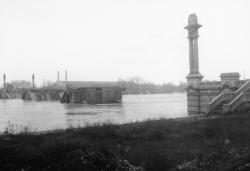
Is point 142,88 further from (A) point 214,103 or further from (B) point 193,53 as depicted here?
(A) point 214,103

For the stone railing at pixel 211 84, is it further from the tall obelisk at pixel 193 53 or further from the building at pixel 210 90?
the tall obelisk at pixel 193 53

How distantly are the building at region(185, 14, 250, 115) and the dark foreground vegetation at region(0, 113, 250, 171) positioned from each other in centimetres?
850

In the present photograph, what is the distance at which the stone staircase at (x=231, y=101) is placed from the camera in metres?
19.5

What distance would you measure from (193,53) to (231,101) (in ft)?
26.6

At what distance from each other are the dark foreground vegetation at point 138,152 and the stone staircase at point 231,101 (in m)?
7.65

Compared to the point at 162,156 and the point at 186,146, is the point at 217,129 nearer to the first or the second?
the point at 186,146

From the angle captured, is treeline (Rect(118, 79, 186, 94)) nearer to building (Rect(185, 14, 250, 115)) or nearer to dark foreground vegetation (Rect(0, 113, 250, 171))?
building (Rect(185, 14, 250, 115))

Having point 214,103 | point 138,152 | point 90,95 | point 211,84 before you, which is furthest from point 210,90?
point 90,95

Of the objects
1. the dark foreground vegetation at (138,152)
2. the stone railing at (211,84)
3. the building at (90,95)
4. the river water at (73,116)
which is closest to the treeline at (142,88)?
the building at (90,95)

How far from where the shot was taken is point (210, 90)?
25.5 m

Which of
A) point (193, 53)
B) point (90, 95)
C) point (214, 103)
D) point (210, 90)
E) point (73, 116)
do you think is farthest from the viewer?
point (90, 95)

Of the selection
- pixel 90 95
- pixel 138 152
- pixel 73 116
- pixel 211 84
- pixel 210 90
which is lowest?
pixel 73 116

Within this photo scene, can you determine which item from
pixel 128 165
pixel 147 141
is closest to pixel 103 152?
pixel 128 165

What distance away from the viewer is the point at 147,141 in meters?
10.9
